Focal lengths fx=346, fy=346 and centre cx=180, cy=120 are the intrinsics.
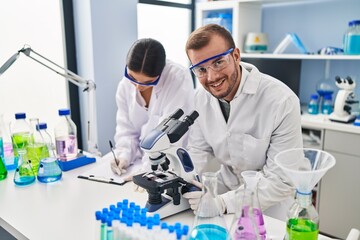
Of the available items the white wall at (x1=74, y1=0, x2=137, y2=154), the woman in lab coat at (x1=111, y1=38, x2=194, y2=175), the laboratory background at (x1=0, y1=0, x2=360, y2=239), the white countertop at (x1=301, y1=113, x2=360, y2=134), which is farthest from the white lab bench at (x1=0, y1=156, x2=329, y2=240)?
the white countertop at (x1=301, y1=113, x2=360, y2=134)

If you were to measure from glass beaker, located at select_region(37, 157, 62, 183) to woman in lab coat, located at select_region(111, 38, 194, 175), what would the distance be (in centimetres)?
26

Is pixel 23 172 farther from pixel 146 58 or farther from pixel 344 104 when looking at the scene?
pixel 344 104

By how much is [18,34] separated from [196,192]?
169 cm

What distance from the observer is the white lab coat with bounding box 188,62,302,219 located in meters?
1.38

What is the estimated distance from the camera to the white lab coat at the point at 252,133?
138 centimetres

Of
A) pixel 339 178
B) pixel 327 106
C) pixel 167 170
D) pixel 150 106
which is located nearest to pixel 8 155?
pixel 150 106

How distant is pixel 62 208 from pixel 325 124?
72.3 inches

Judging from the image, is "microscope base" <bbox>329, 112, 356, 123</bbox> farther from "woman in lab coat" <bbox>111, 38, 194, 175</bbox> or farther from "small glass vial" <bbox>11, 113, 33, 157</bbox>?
"small glass vial" <bbox>11, 113, 33, 157</bbox>

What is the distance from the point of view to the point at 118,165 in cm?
169

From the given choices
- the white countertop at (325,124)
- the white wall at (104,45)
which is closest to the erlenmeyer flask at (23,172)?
the white wall at (104,45)

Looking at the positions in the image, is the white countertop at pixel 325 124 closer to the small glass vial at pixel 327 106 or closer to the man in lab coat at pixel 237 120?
the small glass vial at pixel 327 106

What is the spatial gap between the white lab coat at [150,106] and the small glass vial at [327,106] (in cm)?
131

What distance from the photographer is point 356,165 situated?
232cm

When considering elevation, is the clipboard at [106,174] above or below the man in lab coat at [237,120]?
below
